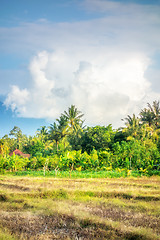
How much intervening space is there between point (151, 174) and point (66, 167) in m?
8.19

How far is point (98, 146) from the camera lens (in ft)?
108

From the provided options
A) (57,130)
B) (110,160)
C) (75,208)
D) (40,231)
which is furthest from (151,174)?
(57,130)

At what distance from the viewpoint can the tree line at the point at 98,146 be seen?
19.6 meters

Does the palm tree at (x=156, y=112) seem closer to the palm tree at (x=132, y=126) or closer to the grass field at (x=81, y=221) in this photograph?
the palm tree at (x=132, y=126)

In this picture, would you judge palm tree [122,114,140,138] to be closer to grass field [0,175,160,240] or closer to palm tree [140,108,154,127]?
palm tree [140,108,154,127]

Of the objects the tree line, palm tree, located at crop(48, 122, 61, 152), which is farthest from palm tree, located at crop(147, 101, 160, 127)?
palm tree, located at crop(48, 122, 61, 152)

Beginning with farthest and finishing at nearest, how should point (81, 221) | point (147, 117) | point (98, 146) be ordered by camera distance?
point (147, 117)
point (98, 146)
point (81, 221)

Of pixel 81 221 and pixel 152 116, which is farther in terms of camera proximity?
pixel 152 116

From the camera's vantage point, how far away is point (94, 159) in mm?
19656

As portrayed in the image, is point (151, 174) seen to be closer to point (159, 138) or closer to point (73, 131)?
point (159, 138)

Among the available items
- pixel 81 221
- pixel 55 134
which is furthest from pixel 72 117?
pixel 81 221

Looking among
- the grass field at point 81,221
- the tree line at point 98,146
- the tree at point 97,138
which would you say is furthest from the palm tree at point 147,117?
the grass field at point 81,221

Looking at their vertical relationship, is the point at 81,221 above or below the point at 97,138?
below

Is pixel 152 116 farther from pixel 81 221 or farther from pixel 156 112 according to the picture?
pixel 81 221
